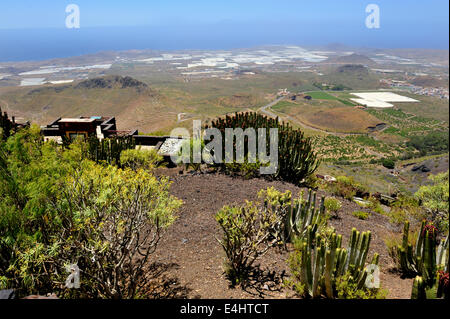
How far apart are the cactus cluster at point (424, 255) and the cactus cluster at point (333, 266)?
1.07 metres

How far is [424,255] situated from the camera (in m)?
5.07

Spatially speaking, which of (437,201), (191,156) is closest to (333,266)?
(191,156)

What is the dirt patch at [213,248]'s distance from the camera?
5.19m

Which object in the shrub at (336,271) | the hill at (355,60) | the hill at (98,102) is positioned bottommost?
the shrub at (336,271)

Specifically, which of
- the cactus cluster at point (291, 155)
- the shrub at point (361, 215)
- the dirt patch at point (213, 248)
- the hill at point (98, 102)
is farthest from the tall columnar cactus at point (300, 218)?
the hill at point (98, 102)

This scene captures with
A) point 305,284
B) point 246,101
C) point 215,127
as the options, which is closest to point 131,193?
point 305,284

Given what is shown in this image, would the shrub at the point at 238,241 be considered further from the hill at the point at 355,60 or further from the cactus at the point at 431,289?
the hill at the point at 355,60

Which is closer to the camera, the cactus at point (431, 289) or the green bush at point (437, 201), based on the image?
the cactus at point (431, 289)

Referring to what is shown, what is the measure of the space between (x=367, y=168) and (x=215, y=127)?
38.1 meters

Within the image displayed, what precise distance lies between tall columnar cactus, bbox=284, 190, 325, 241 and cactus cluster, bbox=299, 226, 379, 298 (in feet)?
4.72

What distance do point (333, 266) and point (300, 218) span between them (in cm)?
199

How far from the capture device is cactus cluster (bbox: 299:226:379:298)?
4500 mm

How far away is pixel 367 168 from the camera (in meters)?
43.9
